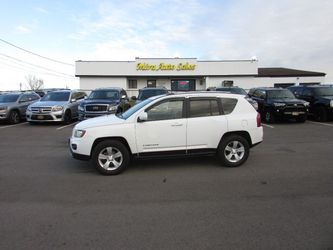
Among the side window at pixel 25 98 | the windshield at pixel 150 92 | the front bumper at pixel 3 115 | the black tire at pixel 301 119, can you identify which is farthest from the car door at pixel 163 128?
the side window at pixel 25 98

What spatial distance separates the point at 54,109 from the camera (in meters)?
15.1

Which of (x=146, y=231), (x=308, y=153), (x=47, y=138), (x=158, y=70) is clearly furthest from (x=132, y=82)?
(x=146, y=231)

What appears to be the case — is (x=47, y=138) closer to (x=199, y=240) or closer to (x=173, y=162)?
(x=173, y=162)

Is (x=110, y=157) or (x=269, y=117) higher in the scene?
(x=269, y=117)

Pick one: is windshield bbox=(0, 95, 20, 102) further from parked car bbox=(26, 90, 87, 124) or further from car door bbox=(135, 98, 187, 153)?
car door bbox=(135, 98, 187, 153)

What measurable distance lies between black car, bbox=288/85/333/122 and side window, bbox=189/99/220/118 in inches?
418

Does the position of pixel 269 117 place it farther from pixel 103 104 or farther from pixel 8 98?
pixel 8 98

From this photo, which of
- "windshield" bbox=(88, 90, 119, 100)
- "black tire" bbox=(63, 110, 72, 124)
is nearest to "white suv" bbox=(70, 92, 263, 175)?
Answer: "windshield" bbox=(88, 90, 119, 100)

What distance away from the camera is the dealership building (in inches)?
1492

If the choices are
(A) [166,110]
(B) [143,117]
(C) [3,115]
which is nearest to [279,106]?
(A) [166,110]

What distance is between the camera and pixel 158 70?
37.9 meters

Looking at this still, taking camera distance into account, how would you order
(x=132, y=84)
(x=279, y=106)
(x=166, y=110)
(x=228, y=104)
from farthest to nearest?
1. (x=132, y=84)
2. (x=279, y=106)
3. (x=228, y=104)
4. (x=166, y=110)

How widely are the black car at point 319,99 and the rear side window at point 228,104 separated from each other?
10177 mm

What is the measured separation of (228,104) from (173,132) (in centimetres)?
156
